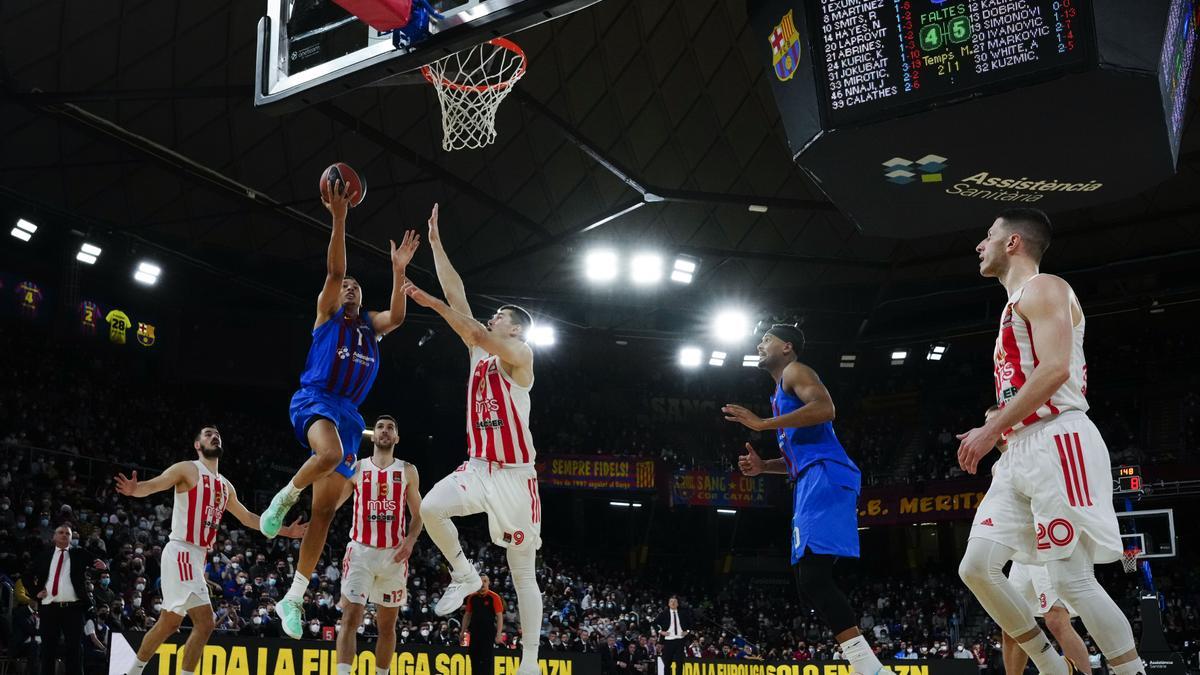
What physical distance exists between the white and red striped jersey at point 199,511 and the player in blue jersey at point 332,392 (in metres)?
1.56

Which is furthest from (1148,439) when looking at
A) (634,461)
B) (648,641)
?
(648,641)

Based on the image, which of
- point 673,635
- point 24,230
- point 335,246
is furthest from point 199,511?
point 24,230

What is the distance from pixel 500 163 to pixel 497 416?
16142mm

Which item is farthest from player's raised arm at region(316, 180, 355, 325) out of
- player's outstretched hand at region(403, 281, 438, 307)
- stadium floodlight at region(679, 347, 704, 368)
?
stadium floodlight at region(679, 347, 704, 368)

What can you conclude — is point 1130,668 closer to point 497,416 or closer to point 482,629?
point 497,416

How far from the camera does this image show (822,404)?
652cm

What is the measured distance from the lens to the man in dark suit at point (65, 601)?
35.1 feet

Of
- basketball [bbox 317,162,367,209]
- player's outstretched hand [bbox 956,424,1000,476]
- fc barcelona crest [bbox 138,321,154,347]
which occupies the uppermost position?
fc barcelona crest [bbox 138,321,154,347]

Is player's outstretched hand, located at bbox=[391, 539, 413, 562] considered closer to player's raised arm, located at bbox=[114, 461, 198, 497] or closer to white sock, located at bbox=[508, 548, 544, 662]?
white sock, located at bbox=[508, 548, 544, 662]

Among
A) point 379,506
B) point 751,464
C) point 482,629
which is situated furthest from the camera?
point 482,629

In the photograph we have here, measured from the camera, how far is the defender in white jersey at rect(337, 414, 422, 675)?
8.45 m

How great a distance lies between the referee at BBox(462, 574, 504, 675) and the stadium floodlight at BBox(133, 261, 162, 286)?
15.7 m

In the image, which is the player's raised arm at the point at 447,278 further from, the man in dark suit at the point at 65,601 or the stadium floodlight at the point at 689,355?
the stadium floodlight at the point at 689,355

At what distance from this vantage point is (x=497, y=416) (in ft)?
22.8
